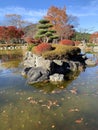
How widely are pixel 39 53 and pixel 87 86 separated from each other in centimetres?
691

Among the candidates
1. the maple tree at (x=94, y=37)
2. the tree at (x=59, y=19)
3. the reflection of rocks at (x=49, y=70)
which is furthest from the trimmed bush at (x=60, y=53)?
the maple tree at (x=94, y=37)

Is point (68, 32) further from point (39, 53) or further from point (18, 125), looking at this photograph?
point (18, 125)

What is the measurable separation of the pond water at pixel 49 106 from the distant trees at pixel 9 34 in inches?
1444

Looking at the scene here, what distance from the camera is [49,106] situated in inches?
266

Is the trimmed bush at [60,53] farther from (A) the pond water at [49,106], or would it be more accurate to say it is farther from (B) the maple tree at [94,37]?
(B) the maple tree at [94,37]

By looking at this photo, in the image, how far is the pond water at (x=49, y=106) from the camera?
550cm

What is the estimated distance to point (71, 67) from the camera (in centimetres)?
1414

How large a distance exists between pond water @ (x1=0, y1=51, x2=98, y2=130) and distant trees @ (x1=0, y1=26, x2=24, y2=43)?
120 ft

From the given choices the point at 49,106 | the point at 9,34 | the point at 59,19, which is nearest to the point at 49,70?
the point at 49,106

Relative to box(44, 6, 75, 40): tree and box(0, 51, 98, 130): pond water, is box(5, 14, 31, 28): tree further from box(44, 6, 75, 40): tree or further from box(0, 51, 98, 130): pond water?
box(0, 51, 98, 130): pond water

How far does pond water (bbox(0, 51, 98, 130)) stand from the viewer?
18.0ft

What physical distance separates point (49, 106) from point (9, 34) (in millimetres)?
40594

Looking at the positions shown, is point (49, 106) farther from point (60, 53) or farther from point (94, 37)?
point (94, 37)

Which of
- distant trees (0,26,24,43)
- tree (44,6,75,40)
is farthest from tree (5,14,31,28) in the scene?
tree (44,6,75,40)
